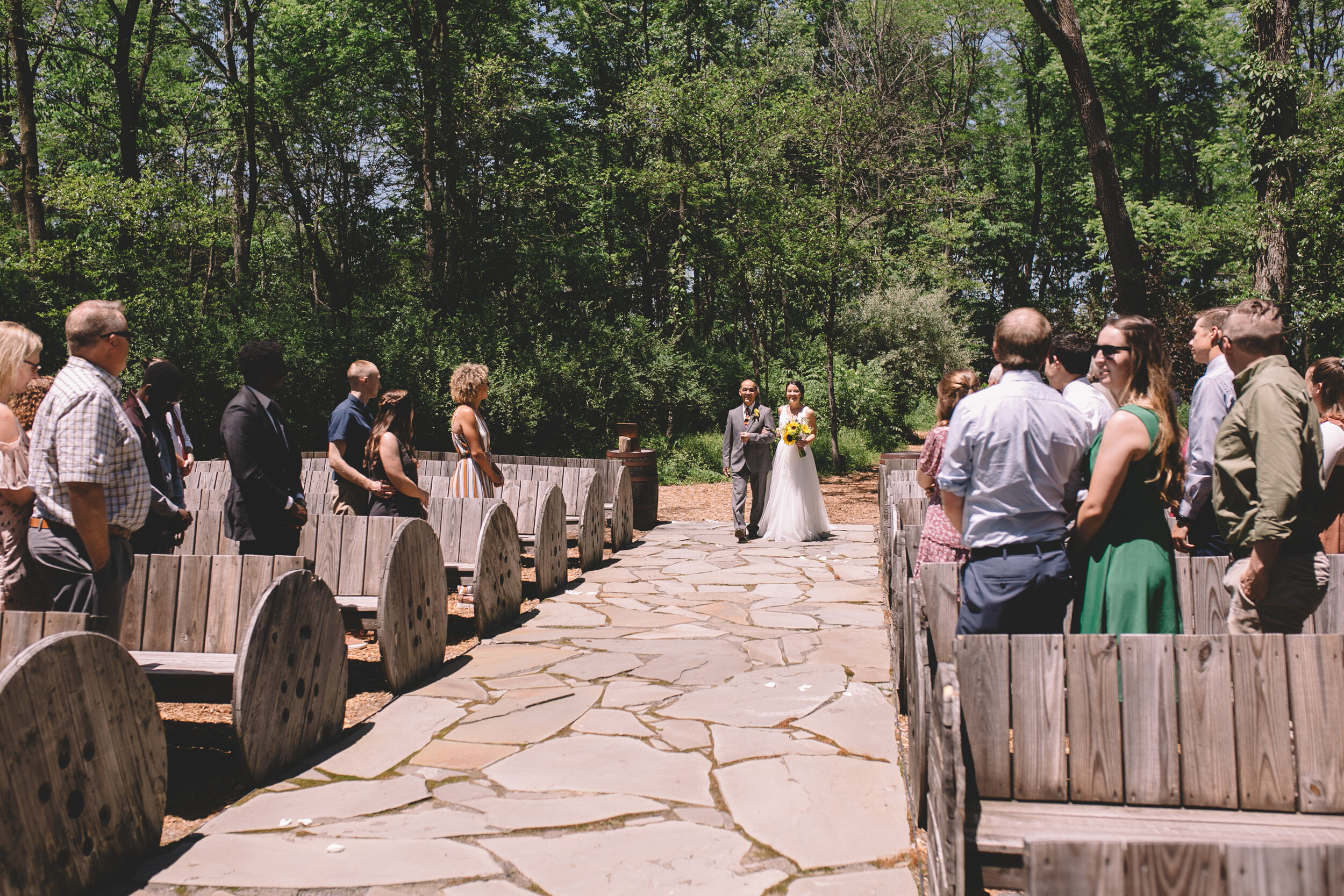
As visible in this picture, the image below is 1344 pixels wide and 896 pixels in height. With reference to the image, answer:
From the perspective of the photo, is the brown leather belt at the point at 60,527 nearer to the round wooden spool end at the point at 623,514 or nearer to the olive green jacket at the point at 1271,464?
the olive green jacket at the point at 1271,464

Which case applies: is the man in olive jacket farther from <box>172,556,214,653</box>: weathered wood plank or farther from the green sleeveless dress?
<box>172,556,214,653</box>: weathered wood plank

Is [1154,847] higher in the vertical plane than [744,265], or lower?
lower

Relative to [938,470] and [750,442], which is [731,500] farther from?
[938,470]

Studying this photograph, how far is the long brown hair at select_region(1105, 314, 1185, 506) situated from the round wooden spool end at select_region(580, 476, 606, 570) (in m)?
6.54

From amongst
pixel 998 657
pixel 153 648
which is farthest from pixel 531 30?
pixel 998 657

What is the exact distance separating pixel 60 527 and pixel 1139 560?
4202mm

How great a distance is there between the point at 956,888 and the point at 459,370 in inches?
223

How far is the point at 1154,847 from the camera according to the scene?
1.56 metres

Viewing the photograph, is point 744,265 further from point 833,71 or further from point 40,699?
point 40,699

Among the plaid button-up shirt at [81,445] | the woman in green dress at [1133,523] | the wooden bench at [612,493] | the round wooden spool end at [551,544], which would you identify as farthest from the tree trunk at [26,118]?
the woman in green dress at [1133,523]

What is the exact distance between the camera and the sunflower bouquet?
37.2 ft

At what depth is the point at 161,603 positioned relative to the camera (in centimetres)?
447

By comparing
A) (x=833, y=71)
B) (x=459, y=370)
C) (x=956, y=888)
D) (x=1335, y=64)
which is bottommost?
(x=956, y=888)

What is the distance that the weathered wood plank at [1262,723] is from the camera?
9.08 ft
